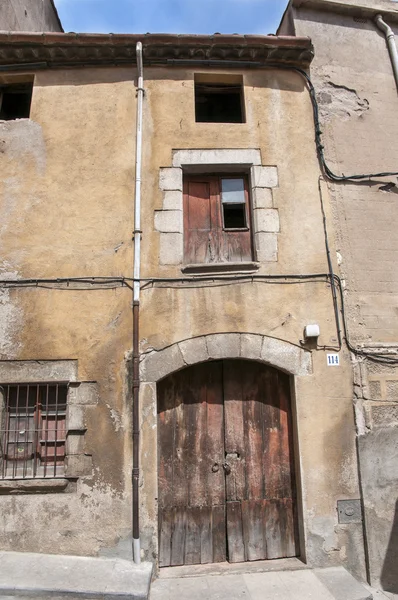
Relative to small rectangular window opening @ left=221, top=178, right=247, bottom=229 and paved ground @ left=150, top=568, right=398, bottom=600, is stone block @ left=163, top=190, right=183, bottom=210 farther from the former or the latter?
paved ground @ left=150, top=568, right=398, bottom=600

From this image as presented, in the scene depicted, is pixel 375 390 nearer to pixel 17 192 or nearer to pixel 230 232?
pixel 230 232

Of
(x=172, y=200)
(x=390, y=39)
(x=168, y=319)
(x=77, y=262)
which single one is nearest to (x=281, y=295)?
(x=168, y=319)

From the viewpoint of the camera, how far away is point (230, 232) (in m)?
5.28

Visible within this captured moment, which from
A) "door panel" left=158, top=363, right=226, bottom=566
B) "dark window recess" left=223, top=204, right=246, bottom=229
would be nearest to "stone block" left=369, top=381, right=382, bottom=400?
"door panel" left=158, top=363, right=226, bottom=566

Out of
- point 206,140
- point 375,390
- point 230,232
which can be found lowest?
point 375,390

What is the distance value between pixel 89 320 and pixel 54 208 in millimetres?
1468

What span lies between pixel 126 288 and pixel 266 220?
188 cm

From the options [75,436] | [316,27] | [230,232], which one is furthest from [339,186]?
[75,436]

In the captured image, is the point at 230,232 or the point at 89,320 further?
the point at 230,232

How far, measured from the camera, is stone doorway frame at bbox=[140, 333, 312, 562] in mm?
4512

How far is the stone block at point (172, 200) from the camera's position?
5.13 meters

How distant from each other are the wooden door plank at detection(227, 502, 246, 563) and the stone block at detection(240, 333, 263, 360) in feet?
5.39

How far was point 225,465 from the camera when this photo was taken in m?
4.74

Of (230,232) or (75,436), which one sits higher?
(230,232)
